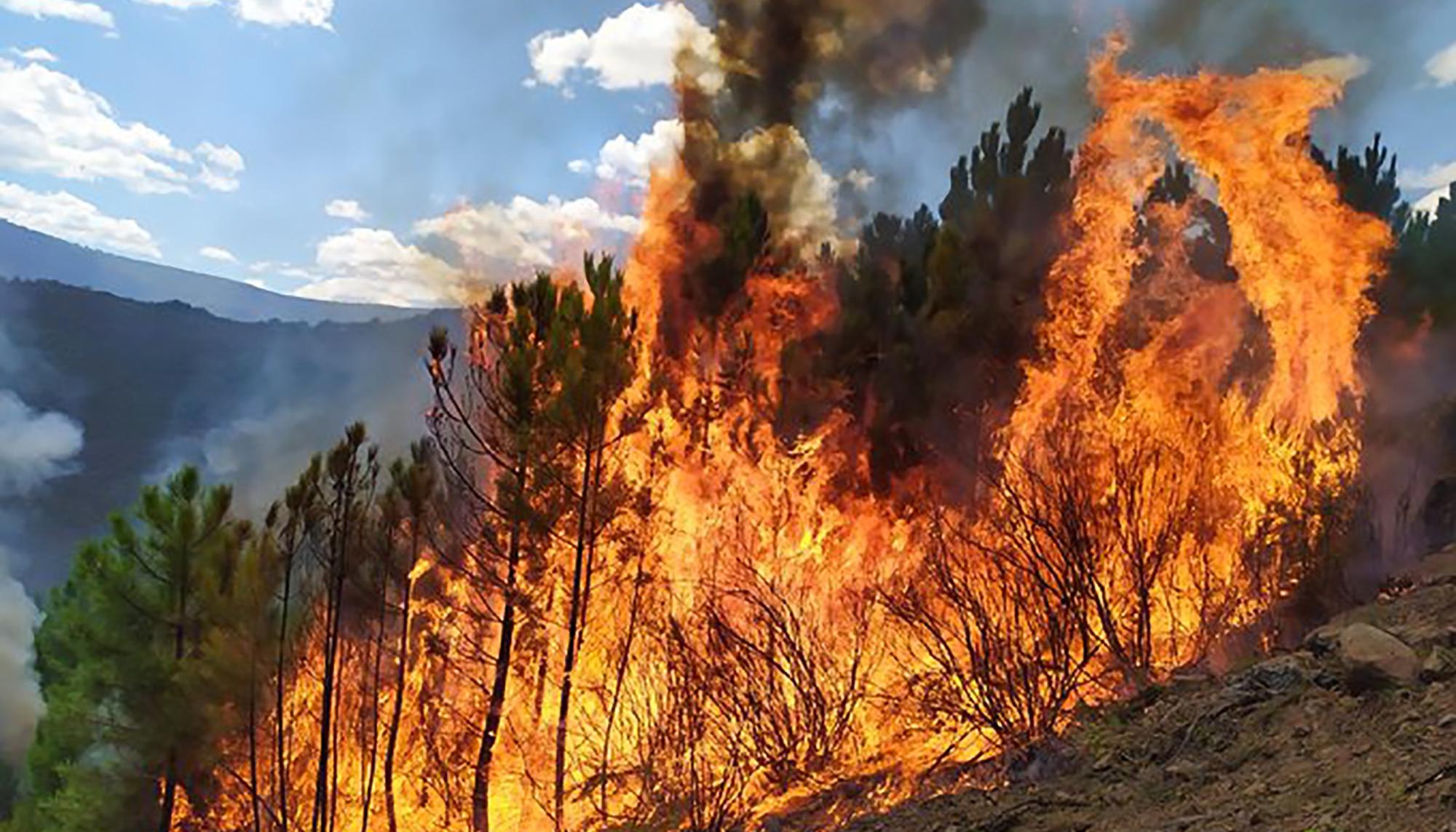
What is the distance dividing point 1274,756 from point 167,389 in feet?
315

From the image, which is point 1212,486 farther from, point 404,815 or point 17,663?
point 17,663

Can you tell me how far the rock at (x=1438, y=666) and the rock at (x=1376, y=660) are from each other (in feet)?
0.14

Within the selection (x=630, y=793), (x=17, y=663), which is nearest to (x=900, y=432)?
(x=630, y=793)

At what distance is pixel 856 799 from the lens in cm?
821

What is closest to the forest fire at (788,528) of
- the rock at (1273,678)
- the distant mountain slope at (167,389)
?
the rock at (1273,678)

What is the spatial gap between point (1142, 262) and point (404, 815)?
16.0 m

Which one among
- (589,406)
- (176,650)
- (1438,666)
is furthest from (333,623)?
(1438,666)

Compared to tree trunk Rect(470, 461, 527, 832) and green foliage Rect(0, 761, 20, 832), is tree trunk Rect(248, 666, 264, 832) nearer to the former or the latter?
tree trunk Rect(470, 461, 527, 832)

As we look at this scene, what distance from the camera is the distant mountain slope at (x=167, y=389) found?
69.7 meters

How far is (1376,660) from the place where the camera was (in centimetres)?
551

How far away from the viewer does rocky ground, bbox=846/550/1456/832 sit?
166 inches

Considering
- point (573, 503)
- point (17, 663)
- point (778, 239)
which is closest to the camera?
point (573, 503)

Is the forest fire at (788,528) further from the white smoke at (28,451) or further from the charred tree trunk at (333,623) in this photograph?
the white smoke at (28,451)

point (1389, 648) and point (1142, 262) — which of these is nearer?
point (1389, 648)
